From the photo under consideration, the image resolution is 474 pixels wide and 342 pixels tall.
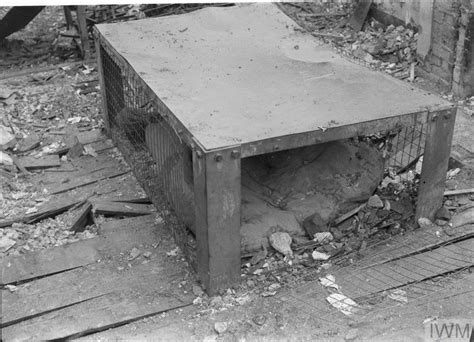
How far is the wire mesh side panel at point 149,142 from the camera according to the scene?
4.32 meters

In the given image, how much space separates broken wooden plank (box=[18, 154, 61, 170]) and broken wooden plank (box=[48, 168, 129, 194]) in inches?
13.6

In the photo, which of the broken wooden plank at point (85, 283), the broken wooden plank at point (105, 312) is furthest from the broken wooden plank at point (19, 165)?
the broken wooden plank at point (105, 312)

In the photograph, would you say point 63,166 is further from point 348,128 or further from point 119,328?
point 348,128

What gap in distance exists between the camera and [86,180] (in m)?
5.21

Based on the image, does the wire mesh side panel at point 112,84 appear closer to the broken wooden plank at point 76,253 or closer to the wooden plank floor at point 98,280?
the wooden plank floor at point 98,280

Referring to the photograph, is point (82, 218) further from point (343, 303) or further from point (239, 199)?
point (343, 303)

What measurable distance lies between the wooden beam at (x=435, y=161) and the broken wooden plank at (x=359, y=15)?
4.61 meters

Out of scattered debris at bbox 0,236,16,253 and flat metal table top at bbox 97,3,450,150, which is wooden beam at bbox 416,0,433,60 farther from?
scattered debris at bbox 0,236,16,253

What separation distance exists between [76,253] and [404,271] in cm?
213

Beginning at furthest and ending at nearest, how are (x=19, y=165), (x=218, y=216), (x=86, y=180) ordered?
(x=19, y=165), (x=86, y=180), (x=218, y=216)

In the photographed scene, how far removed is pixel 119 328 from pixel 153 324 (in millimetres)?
190

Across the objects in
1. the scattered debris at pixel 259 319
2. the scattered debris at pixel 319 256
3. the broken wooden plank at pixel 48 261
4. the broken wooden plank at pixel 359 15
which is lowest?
the broken wooden plank at pixel 48 261

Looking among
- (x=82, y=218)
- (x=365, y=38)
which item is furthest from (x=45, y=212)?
(x=365, y=38)

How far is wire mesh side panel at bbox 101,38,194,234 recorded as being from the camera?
432 cm
